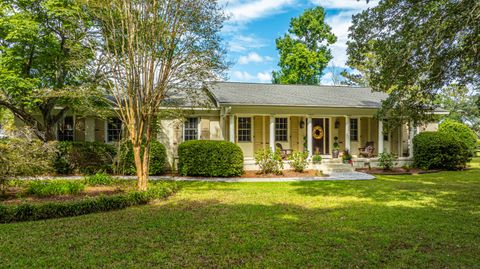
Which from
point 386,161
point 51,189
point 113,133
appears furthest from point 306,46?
point 51,189

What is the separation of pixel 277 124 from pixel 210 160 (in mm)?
5557

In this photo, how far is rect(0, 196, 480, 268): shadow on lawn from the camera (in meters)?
4.14

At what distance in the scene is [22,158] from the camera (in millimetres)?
7625

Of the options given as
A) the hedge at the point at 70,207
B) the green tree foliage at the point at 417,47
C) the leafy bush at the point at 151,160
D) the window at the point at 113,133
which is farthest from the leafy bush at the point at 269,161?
the window at the point at 113,133

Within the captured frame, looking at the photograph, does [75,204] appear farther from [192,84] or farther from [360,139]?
[360,139]

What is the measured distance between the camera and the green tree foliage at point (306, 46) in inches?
1232

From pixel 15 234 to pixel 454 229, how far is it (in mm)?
7795

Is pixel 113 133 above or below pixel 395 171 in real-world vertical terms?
above

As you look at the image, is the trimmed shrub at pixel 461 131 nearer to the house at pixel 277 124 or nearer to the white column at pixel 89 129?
the house at pixel 277 124

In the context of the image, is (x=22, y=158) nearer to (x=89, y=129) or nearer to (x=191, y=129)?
(x=89, y=129)

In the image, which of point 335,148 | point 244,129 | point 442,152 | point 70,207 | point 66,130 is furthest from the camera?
point 335,148

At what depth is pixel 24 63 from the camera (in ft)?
38.3

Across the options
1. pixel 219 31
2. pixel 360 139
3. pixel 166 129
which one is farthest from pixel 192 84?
pixel 360 139

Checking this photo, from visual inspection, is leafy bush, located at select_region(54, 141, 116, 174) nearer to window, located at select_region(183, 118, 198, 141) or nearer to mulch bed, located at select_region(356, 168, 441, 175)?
window, located at select_region(183, 118, 198, 141)
